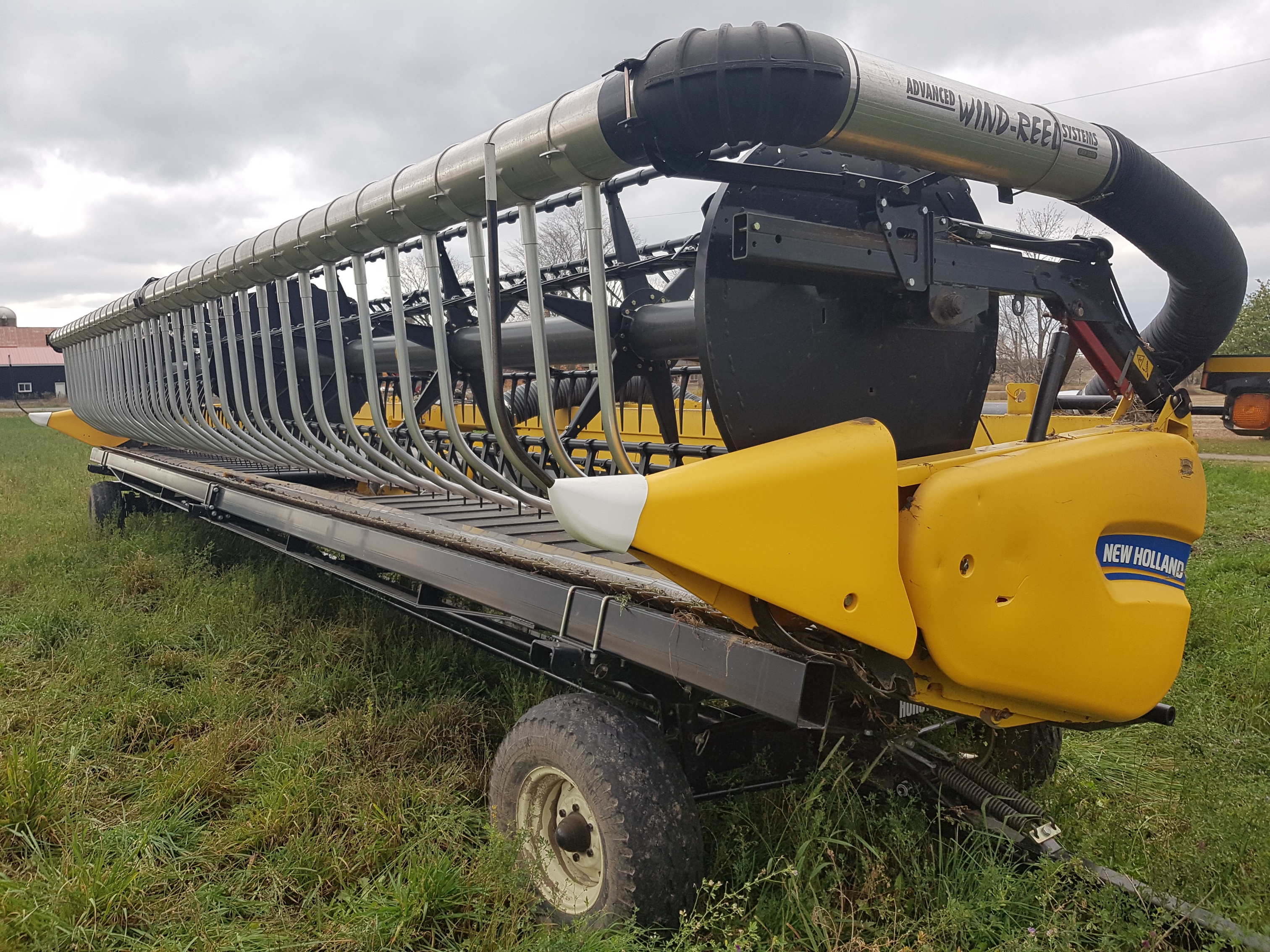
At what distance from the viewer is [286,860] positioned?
262cm

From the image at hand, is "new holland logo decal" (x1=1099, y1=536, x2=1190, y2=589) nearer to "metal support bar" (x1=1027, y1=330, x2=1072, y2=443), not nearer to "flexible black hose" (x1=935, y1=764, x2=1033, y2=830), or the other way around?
"metal support bar" (x1=1027, y1=330, x2=1072, y2=443)

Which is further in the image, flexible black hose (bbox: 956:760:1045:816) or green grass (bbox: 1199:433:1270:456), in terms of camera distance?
green grass (bbox: 1199:433:1270:456)

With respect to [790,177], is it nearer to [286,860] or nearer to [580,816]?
[580,816]

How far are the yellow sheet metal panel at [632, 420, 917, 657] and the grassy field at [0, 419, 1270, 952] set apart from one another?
68 centimetres

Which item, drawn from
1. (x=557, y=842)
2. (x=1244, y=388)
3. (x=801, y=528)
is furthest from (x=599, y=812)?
(x=1244, y=388)

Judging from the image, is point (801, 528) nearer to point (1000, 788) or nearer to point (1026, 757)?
point (1000, 788)

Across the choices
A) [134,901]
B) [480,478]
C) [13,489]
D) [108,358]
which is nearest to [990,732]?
[134,901]

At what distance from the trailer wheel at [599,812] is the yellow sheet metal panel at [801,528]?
0.58 meters

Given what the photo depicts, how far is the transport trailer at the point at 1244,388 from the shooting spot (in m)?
8.84

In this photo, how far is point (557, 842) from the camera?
242cm

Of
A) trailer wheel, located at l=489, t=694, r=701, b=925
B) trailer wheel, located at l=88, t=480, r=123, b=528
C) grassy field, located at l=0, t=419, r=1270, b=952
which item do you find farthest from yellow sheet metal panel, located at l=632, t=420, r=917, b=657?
trailer wheel, located at l=88, t=480, r=123, b=528

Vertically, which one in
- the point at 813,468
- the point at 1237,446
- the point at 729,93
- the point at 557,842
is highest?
the point at 729,93

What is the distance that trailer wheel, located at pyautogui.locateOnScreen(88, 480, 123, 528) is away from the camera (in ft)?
25.5

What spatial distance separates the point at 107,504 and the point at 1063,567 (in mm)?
7914
